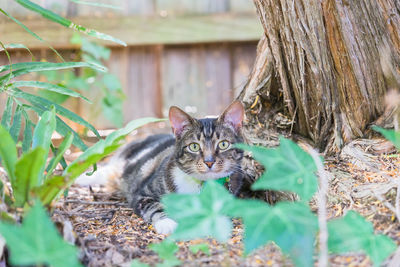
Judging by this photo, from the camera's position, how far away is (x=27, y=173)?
5.48 ft

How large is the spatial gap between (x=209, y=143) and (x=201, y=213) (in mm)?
1367

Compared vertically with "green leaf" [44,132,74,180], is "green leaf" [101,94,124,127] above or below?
above

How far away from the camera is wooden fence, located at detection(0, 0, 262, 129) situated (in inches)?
182

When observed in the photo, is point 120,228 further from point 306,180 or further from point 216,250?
point 306,180

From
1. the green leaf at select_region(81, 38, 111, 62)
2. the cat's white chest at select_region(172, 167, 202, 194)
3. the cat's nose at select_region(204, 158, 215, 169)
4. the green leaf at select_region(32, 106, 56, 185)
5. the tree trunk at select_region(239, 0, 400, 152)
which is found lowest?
the cat's white chest at select_region(172, 167, 202, 194)

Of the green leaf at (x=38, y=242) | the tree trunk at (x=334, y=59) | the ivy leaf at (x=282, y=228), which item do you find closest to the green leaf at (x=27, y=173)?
the green leaf at (x=38, y=242)

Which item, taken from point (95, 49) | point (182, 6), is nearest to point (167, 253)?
point (95, 49)

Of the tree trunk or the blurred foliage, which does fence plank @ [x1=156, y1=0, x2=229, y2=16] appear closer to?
the blurred foliage

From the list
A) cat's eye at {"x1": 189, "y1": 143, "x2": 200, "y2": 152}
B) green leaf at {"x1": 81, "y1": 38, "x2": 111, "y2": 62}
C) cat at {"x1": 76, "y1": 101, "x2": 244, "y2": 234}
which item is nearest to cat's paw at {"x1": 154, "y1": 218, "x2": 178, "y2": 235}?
cat at {"x1": 76, "y1": 101, "x2": 244, "y2": 234}

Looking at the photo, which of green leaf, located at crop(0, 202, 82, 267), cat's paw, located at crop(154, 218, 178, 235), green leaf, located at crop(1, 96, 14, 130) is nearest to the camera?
green leaf, located at crop(0, 202, 82, 267)

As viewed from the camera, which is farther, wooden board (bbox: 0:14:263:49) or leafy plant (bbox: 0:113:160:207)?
wooden board (bbox: 0:14:263:49)

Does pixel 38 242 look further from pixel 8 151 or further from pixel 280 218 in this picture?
pixel 280 218

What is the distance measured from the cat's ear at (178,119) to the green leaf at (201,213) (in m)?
1.43

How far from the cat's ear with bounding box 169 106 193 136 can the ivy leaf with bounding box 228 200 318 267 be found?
60.4 inches
